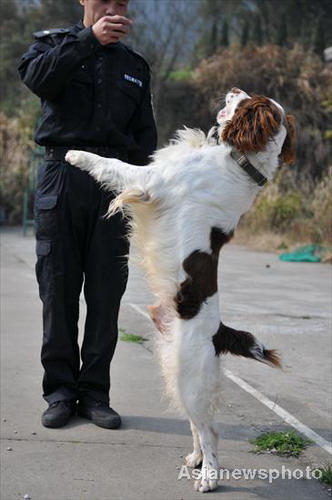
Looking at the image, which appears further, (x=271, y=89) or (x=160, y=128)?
(x=160, y=128)

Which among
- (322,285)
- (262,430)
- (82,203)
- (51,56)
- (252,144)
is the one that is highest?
(51,56)

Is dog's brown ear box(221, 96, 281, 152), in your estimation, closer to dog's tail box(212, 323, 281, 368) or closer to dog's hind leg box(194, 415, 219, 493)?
dog's tail box(212, 323, 281, 368)

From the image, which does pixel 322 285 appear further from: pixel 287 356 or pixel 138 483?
pixel 138 483

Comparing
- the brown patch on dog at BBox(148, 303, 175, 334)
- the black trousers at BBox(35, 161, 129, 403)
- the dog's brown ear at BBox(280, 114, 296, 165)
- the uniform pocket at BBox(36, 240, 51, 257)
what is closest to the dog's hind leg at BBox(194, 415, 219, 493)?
the brown patch on dog at BBox(148, 303, 175, 334)

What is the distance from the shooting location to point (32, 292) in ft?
29.7

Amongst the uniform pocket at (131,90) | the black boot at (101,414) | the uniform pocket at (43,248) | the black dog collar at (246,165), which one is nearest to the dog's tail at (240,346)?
the black dog collar at (246,165)

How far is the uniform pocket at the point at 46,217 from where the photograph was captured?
14.4ft

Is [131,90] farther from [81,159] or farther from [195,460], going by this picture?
[195,460]

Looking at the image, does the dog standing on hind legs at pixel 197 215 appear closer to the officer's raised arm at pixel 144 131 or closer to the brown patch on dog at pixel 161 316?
the brown patch on dog at pixel 161 316

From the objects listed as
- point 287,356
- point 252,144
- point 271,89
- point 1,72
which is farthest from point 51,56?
point 1,72

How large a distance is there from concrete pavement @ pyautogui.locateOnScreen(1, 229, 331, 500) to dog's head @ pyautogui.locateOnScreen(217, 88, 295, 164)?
0.99m

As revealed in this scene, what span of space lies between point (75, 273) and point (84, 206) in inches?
16.0

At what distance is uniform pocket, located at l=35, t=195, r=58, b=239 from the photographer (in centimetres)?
439

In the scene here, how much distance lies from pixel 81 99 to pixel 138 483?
A: 2.12 metres
